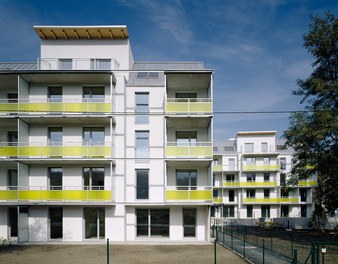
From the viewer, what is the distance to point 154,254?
16.6 m

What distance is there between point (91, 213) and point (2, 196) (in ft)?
19.8

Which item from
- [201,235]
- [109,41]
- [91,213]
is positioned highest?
[109,41]

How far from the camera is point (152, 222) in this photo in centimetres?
2198

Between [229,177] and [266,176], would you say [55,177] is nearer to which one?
[229,177]

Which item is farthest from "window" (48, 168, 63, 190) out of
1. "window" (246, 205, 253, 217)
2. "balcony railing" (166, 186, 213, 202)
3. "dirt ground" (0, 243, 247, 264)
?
"window" (246, 205, 253, 217)

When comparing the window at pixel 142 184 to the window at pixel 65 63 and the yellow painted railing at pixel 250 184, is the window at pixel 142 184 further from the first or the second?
the yellow painted railing at pixel 250 184

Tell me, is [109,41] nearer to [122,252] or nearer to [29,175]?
[29,175]

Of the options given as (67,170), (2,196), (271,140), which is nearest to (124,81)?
(67,170)

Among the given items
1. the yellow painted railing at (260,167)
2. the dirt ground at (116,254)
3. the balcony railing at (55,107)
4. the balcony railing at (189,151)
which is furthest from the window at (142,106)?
the yellow painted railing at (260,167)

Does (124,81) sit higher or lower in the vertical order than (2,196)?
higher

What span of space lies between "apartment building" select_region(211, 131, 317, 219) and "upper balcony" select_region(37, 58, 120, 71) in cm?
3240

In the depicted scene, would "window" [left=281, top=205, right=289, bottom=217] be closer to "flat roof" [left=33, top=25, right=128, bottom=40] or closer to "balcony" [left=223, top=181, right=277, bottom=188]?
"balcony" [left=223, top=181, right=277, bottom=188]

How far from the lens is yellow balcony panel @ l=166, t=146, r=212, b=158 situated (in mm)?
21375

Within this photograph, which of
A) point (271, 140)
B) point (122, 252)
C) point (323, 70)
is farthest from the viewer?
point (271, 140)
